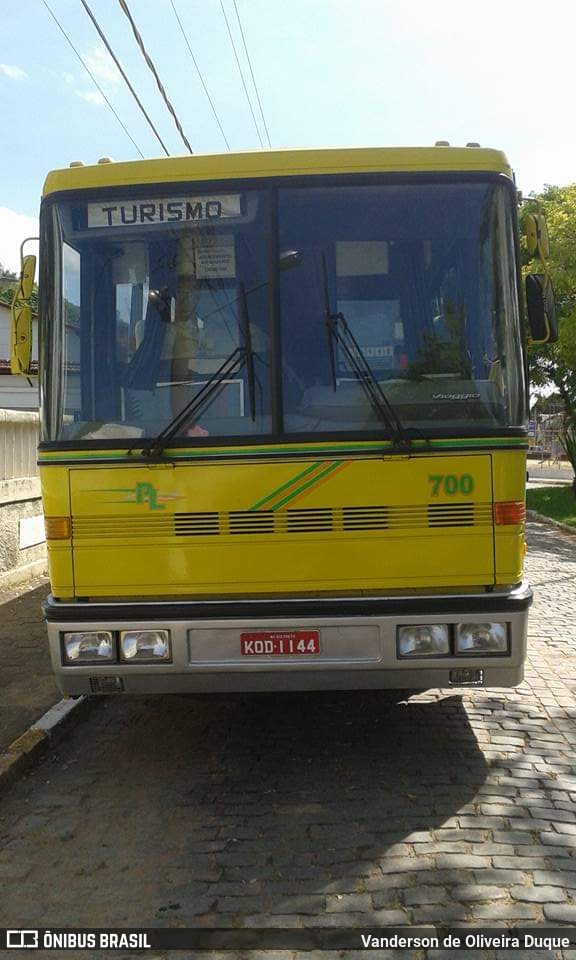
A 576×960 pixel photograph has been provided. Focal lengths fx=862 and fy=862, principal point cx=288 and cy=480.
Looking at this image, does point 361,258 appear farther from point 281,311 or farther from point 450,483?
point 450,483

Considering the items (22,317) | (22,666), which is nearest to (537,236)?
(22,317)

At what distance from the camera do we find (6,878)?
3576 mm

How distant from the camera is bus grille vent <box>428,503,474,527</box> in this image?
13.3 feet

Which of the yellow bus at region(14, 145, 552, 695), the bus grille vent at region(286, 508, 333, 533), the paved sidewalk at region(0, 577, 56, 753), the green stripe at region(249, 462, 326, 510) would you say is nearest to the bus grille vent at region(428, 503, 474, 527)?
the yellow bus at region(14, 145, 552, 695)

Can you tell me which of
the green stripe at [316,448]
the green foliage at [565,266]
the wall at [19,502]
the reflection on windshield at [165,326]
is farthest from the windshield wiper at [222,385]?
the green foliage at [565,266]

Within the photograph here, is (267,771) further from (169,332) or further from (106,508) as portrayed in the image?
(169,332)

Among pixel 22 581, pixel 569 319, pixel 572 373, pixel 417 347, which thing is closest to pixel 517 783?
pixel 417 347

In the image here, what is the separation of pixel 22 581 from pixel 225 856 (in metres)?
6.50

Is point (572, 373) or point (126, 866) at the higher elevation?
point (572, 373)

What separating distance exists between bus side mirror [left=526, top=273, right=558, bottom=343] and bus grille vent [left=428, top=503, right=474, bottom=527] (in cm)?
104

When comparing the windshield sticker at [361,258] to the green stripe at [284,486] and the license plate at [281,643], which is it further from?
the license plate at [281,643]

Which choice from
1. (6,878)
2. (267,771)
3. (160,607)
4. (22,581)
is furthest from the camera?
(22,581)

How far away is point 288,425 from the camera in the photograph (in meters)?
4.10

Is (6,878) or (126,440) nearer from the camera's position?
(6,878)
